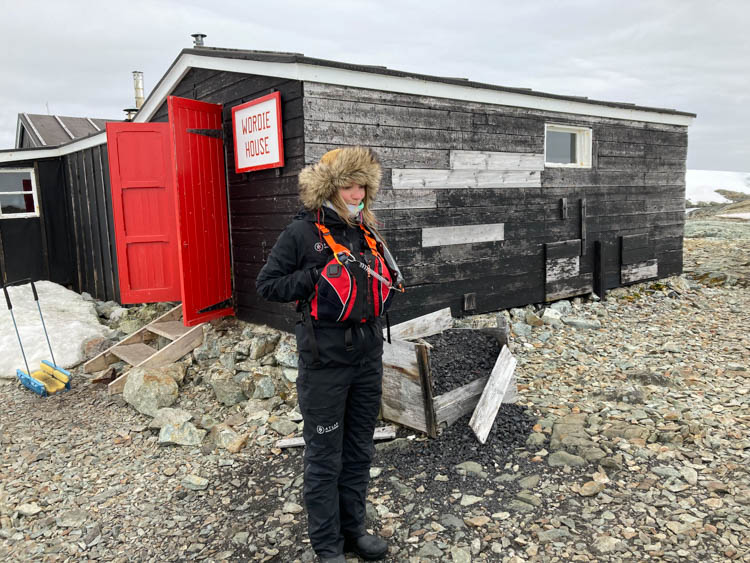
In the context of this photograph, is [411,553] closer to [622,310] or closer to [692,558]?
[692,558]

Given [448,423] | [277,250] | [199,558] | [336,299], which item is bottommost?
[199,558]

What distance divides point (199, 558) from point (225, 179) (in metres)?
4.74

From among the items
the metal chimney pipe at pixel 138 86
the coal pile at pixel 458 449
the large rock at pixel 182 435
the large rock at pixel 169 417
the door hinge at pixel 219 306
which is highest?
the metal chimney pipe at pixel 138 86

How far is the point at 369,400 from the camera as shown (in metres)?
3.16

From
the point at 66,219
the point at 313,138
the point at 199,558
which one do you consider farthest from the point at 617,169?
the point at 66,219

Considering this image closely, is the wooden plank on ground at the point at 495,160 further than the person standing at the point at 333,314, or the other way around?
the wooden plank on ground at the point at 495,160

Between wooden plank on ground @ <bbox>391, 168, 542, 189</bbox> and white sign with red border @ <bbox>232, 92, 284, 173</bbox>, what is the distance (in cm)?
137

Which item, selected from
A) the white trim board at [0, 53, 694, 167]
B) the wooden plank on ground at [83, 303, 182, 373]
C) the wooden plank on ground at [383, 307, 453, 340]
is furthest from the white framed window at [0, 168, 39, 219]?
the wooden plank on ground at [383, 307, 453, 340]

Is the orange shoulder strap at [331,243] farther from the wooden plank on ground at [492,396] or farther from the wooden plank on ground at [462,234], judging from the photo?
the wooden plank on ground at [462,234]

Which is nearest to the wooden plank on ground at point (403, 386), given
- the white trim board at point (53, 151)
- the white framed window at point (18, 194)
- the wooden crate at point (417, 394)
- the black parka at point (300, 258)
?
the wooden crate at point (417, 394)

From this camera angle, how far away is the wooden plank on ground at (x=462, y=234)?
6855mm

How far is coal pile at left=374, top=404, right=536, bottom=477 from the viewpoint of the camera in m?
4.21

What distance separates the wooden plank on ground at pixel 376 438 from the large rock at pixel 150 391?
1.72 m

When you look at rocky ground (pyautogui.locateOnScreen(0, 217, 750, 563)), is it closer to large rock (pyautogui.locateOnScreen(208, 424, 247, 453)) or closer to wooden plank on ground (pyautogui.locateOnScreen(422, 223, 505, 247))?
large rock (pyautogui.locateOnScreen(208, 424, 247, 453))
